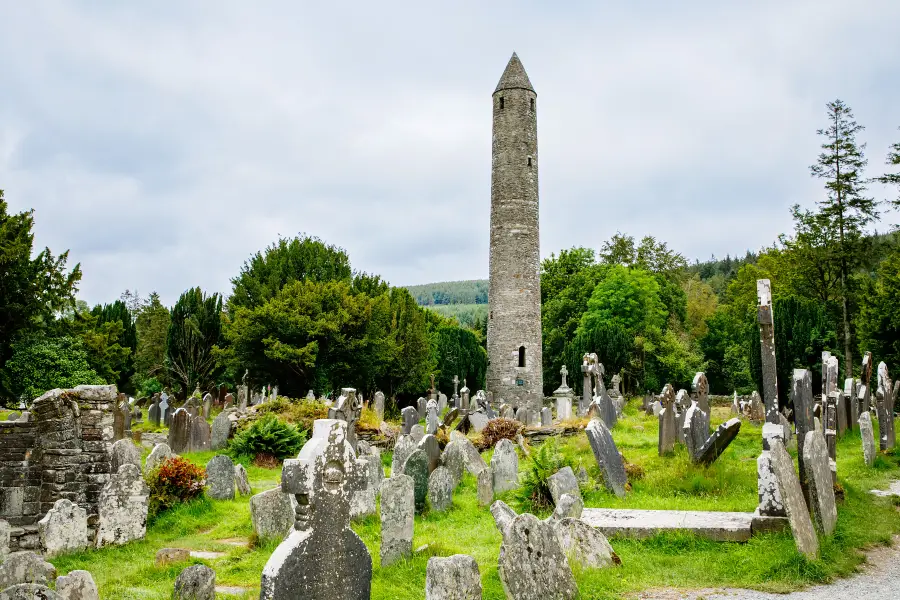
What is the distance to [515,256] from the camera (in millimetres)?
27797

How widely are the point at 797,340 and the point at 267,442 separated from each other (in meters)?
19.2

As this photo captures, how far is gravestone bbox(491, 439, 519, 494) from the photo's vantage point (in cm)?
1020

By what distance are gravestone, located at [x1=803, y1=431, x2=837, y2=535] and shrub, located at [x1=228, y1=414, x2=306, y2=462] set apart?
1054 centimetres

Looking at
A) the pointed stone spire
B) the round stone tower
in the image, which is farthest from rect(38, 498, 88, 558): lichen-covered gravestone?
the pointed stone spire

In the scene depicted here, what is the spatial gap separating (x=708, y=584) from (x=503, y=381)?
21979 mm

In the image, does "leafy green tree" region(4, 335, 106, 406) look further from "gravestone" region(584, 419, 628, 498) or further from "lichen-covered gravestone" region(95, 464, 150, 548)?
"gravestone" region(584, 419, 628, 498)

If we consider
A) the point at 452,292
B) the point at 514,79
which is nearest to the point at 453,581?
the point at 514,79

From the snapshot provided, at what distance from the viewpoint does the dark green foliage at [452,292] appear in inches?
6319

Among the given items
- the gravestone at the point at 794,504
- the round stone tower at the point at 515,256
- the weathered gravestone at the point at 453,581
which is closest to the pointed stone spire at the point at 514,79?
the round stone tower at the point at 515,256

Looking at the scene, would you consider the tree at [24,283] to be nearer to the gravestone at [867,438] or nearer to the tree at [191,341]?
the tree at [191,341]

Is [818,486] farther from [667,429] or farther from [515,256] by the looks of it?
[515,256]

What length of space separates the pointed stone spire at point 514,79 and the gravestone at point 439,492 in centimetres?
2220

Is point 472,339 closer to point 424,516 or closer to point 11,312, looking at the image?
point 11,312

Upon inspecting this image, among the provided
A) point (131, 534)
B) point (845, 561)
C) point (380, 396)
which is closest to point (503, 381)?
point (380, 396)
